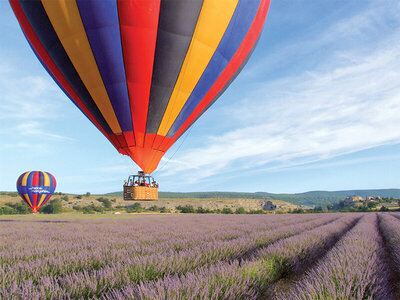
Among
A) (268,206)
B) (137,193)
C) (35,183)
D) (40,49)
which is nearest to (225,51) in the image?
(137,193)

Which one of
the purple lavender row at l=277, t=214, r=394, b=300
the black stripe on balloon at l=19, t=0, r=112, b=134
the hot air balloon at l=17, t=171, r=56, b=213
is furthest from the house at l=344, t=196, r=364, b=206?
the purple lavender row at l=277, t=214, r=394, b=300

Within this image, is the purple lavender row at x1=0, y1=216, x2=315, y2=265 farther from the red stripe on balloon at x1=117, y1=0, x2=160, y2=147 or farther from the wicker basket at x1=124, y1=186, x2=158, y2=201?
the red stripe on balloon at x1=117, y1=0, x2=160, y2=147

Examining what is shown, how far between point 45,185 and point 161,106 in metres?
30.6

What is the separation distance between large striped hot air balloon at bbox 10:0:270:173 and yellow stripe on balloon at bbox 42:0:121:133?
0.03 metres

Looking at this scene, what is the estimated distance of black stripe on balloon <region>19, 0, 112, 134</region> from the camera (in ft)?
29.2

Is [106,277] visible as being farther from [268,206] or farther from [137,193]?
[268,206]

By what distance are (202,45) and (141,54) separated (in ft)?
7.45

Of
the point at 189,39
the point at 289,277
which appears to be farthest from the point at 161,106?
the point at 289,277

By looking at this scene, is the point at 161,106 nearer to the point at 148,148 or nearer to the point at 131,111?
the point at 131,111

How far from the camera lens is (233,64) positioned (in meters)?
11.0

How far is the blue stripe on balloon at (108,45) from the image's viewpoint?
27.3ft

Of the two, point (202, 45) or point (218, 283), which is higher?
point (202, 45)

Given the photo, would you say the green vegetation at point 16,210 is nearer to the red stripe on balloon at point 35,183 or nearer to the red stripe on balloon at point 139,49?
the red stripe on balloon at point 35,183

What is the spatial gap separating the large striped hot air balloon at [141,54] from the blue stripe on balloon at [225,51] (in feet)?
0.12
